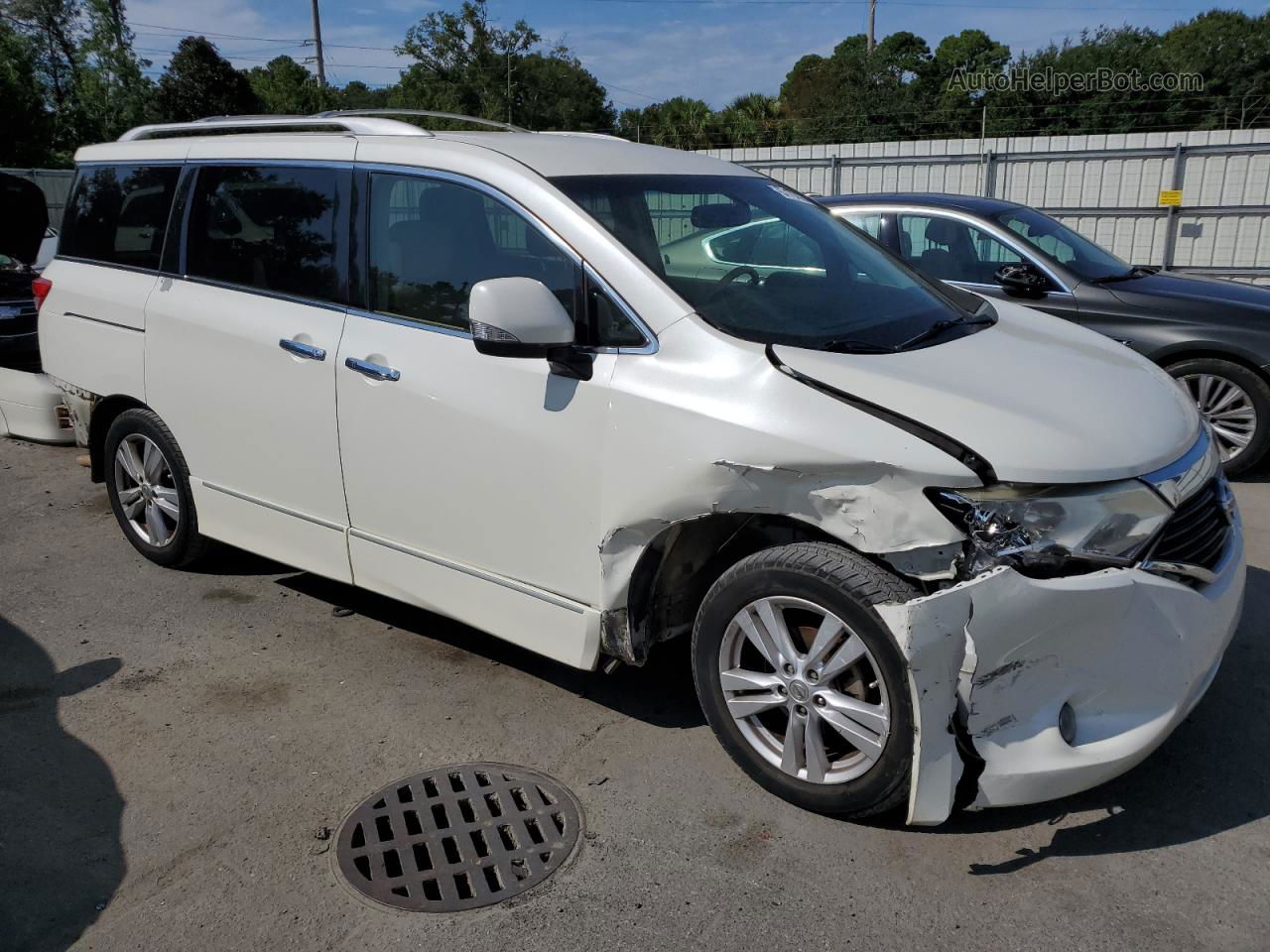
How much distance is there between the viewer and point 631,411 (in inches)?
122

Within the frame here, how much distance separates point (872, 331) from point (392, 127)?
195cm

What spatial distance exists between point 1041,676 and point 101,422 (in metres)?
4.46

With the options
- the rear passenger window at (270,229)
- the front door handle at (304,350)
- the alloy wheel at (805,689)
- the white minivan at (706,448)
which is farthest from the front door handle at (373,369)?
the alloy wheel at (805,689)

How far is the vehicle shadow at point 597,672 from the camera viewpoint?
12.4 ft

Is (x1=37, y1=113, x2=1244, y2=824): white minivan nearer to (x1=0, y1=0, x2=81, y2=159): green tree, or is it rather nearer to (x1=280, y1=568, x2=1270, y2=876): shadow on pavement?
(x1=280, y1=568, x2=1270, y2=876): shadow on pavement

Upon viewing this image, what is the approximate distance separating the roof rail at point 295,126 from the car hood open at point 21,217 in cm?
152

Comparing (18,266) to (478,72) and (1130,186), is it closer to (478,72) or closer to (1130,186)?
(1130,186)

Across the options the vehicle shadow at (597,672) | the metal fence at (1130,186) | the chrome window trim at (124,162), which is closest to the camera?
the vehicle shadow at (597,672)

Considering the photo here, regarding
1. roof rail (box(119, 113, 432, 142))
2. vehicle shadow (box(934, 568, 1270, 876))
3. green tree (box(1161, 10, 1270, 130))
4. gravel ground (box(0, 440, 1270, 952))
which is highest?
green tree (box(1161, 10, 1270, 130))

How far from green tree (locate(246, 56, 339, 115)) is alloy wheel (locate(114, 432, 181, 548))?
39.0 meters

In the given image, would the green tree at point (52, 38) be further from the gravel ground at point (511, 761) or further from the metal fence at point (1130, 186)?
the gravel ground at point (511, 761)

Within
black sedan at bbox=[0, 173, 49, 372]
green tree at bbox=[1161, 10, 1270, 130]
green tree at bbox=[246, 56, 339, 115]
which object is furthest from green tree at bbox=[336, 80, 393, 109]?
black sedan at bbox=[0, 173, 49, 372]

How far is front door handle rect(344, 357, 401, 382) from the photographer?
3605 millimetres

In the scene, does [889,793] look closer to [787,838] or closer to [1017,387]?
[787,838]
